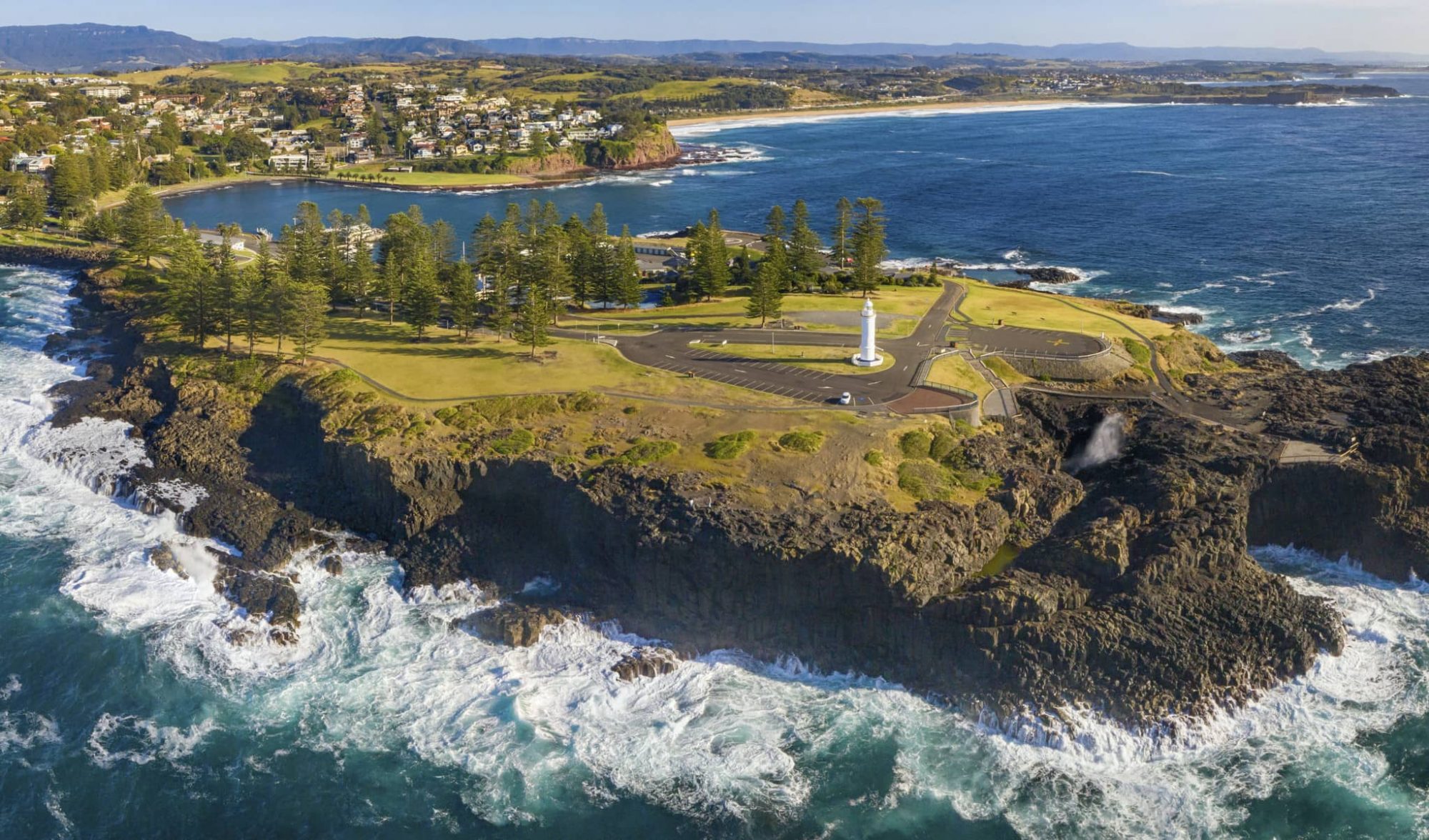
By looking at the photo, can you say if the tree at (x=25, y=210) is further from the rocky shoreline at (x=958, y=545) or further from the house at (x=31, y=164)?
the rocky shoreline at (x=958, y=545)

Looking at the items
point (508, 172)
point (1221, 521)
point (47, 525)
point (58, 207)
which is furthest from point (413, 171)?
point (1221, 521)

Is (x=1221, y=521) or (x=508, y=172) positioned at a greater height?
(x=508, y=172)

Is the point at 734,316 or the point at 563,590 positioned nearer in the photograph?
the point at 563,590

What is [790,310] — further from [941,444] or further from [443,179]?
[443,179]

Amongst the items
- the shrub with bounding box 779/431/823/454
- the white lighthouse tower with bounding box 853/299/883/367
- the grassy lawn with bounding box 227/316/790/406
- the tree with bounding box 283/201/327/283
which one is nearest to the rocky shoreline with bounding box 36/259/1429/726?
the shrub with bounding box 779/431/823/454

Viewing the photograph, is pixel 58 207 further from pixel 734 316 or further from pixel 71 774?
pixel 71 774
